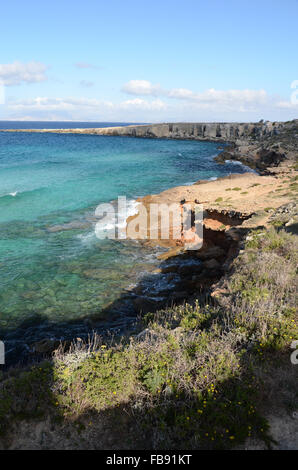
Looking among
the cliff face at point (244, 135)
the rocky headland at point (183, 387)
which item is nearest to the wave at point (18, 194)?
the rocky headland at point (183, 387)

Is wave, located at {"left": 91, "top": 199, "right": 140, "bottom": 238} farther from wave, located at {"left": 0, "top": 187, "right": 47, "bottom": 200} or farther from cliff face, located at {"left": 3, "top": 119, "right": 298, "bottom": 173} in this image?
cliff face, located at {"left": 3, "top": 119, "right": 298, "bottom": 173}

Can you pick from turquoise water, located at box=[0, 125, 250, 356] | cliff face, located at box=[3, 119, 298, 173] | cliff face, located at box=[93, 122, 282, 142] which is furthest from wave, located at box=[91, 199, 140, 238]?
cliff face, located at box=[93, 122, 282, 142]

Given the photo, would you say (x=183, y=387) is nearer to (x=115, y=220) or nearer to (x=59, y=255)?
(x=59, y=255)

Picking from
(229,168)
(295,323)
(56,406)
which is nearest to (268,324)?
(295,323)

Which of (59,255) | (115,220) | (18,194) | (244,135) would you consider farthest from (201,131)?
(59,255)

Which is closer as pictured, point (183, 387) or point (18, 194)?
point (183, 387)

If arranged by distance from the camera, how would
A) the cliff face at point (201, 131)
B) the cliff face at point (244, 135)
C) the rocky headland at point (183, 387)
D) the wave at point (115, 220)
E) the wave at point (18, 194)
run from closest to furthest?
the rocky headland at point (183, 387), the wave at point (115, 220), the wave at point (18, 194), the cliff face at point (244, 135), the cliff face at point (201, 131)

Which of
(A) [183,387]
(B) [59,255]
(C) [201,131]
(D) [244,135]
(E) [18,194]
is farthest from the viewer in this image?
(C) [201,131]

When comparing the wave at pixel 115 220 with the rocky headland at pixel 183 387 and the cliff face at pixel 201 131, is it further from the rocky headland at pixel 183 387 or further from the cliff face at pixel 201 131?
the cliff face at pixel 201 131

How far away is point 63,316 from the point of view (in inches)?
457

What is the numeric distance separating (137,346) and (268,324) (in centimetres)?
281

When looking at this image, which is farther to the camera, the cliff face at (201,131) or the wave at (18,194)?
the cliff face at (201,131)

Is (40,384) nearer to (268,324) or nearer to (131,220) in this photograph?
(268,324)
